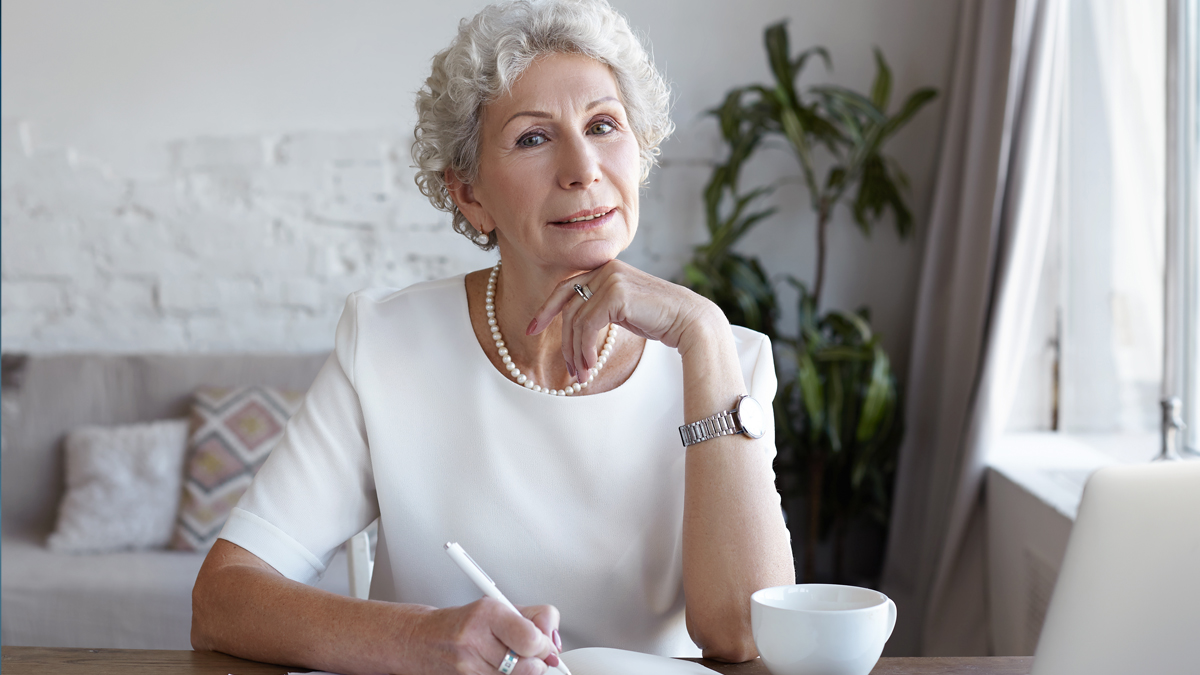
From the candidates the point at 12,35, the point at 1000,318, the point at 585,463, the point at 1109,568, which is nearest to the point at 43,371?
the point at 12,35

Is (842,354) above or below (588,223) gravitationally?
below

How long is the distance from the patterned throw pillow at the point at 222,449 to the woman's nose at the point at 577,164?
1.74 meters

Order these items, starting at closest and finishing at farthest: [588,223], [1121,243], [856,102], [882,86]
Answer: [588,223]
[1121,243]
[856,102]
[882,86]

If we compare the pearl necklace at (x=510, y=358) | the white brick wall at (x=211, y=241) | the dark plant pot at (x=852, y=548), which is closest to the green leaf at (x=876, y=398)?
the dark plant pot at (x=852, y=548)

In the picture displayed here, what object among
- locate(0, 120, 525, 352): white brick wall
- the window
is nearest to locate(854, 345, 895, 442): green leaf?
the window

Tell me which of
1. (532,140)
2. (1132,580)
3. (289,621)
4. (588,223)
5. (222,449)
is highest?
(532,140)

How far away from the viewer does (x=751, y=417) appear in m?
1.10

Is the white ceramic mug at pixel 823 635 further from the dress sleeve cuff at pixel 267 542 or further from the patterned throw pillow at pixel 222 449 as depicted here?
the patterned throw pillow at pixel 222 449

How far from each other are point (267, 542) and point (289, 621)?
0.59 feet

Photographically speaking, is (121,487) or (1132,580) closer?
(1132,580)

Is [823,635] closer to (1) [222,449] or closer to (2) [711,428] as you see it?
(2) [711,428]

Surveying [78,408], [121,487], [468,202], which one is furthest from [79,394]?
[468,202]

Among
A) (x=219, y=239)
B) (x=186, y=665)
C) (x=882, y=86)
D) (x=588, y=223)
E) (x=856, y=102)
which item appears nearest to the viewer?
(x=186, y=665)

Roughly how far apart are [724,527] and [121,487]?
2139 mm
